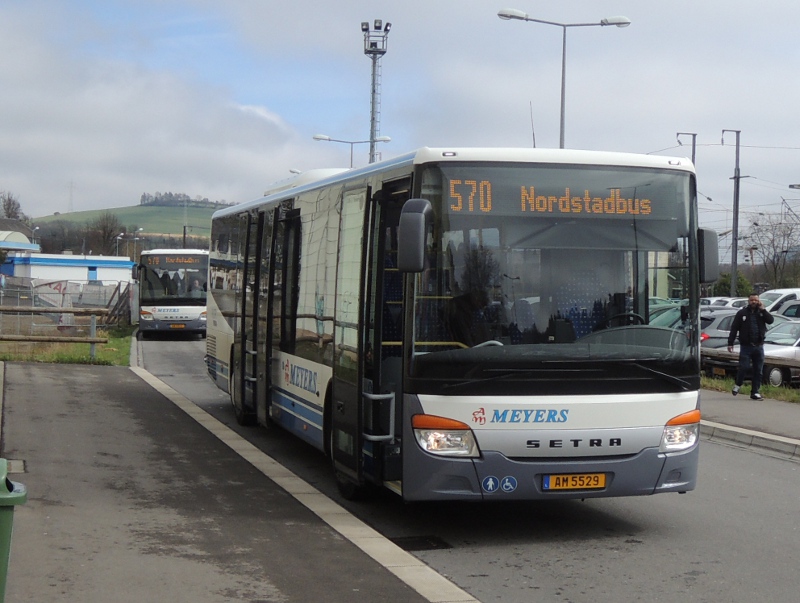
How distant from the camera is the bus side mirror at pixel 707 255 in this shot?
27.5ft

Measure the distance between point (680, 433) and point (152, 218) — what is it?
160 meters

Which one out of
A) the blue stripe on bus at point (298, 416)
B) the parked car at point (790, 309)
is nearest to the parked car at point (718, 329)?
the parked car at point (790, 309)

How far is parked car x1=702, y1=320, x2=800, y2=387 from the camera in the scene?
21.9 metres

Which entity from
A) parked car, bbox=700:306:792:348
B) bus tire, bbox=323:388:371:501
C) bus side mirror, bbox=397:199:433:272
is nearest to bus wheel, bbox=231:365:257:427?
bus tire, bbox=323:388:371:501

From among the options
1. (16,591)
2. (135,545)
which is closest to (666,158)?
(135,545)

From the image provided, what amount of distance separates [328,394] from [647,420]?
2981 mm

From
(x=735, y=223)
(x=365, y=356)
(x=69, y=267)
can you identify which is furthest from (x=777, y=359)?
(x=69, y=267)

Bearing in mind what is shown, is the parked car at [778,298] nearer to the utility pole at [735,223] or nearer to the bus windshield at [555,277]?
the utility pole at [735,223]

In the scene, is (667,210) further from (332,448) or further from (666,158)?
(332,448)

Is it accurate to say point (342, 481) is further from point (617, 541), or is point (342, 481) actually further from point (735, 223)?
point (735, 223)

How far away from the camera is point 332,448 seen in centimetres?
Answer: 960

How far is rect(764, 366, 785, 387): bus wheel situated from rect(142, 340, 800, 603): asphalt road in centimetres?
1094

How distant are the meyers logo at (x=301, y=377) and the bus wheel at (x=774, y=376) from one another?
13.5 m

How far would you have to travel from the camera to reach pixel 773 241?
74.4m
